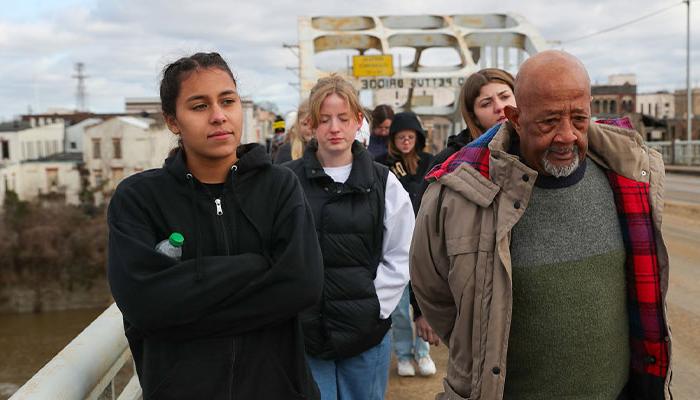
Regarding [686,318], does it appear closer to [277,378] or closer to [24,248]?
[277,378]

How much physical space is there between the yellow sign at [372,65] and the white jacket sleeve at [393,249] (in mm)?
16142

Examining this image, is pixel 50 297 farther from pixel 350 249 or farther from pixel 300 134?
pixel 350 249

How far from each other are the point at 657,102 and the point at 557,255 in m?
105

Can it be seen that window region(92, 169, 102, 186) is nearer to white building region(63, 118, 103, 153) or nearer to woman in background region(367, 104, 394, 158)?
white building region(63, 118, 103, 153)

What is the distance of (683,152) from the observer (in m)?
31.7

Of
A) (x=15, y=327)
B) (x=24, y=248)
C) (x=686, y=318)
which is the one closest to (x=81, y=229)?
(x=24, y=248)

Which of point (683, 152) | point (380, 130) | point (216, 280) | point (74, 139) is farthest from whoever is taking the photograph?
point (74, 139)

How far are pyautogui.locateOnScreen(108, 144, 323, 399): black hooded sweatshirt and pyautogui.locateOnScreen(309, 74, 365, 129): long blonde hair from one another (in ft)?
3.74

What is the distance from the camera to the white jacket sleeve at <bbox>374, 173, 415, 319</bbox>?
10.4 feet

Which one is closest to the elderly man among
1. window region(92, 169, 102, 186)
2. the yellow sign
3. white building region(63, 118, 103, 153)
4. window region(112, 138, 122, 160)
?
the yellow sign

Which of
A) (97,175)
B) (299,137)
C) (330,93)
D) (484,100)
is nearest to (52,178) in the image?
(97,175)

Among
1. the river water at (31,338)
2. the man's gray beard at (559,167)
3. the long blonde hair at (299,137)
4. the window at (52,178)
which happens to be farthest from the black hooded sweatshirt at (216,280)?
the window at (52,178)

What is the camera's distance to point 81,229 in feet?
186

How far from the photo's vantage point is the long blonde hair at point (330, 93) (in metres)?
3.38
